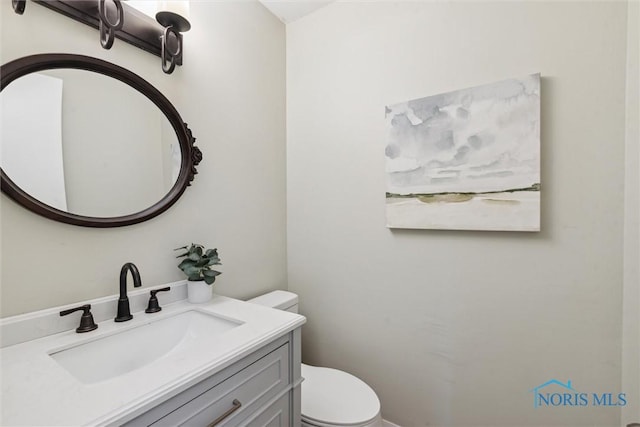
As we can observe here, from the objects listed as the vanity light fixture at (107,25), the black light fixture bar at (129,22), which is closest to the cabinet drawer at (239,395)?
the vanity light fixture at (107,25)

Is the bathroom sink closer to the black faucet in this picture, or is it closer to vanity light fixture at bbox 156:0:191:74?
the black faucet

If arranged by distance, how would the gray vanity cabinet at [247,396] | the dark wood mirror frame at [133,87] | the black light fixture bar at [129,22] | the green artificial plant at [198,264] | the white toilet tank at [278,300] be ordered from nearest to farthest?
the gray vanity cabinet at [247,396], the dark wood mirror frame at [133,87], the black light fixture bar at [129,22], the green artificial plant at [198,264], the white toilet tank at [278,300]

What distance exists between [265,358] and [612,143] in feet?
4.94

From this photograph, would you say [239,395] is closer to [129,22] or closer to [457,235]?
[457,235]

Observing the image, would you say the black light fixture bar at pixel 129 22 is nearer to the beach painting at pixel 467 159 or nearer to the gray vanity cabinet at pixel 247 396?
the beach painting at pixel 467 159

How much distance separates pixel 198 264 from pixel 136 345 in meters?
0.37

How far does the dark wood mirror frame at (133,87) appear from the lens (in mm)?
864

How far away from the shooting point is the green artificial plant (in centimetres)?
124

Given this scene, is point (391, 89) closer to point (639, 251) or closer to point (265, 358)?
point (639, 251)

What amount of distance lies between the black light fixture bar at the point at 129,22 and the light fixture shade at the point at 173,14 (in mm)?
59

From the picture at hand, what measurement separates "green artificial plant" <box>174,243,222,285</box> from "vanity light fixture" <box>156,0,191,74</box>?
0.78 m

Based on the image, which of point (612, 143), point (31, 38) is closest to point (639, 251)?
point (612, 143)

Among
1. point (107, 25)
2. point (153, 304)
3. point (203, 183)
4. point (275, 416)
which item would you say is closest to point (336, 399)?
point (275, 416)

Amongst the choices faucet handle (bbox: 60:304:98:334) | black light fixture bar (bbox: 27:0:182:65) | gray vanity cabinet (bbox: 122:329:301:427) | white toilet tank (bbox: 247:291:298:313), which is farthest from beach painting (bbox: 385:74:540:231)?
faucet handle (bbox: 60:304:98:334)
